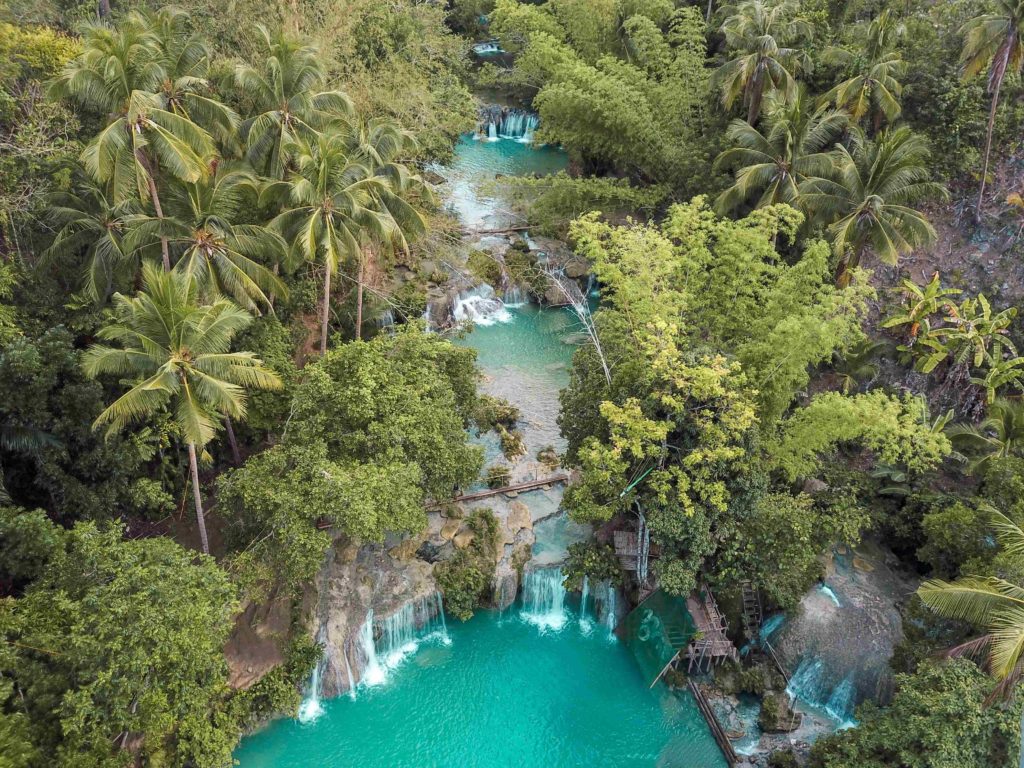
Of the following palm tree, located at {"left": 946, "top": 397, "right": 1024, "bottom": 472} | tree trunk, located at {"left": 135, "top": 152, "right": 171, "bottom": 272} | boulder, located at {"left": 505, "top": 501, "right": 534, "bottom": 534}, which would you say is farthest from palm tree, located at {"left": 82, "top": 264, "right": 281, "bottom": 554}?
palm tree, located at {"left": 946, "top": 397, "right": 1024, "bottom": 472}

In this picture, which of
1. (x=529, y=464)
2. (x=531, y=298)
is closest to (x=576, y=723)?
(x=529, y=464)

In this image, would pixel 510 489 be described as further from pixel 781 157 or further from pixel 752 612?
pixel 781 157

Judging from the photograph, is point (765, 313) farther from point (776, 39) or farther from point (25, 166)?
point (25, 166)

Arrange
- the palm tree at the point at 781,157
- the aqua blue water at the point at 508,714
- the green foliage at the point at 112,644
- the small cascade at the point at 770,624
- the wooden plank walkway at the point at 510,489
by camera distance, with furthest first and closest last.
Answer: the palm tree at the point at 781,157
the wooden plank walkway at the point at 510,489
the small cascade at the point at 770,624
the aqua blue water at the point at 508,714
the green foliage at the point at 112,644

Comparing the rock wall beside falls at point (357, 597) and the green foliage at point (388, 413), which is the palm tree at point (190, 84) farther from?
the rock wall beside falls at point (357, 597)

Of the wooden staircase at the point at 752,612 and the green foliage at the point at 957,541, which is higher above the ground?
the green foliage at the point at 957,541

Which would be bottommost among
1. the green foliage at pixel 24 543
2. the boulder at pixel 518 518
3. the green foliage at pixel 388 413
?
the boulder at pixel 518 518

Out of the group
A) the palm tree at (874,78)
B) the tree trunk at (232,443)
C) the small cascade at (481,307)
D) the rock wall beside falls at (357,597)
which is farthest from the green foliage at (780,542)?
the palm tree at (874,78)

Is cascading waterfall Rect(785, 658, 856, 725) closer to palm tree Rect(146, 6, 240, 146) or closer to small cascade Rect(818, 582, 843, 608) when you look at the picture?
small cascade Rect(818, 582, 843, 608)
